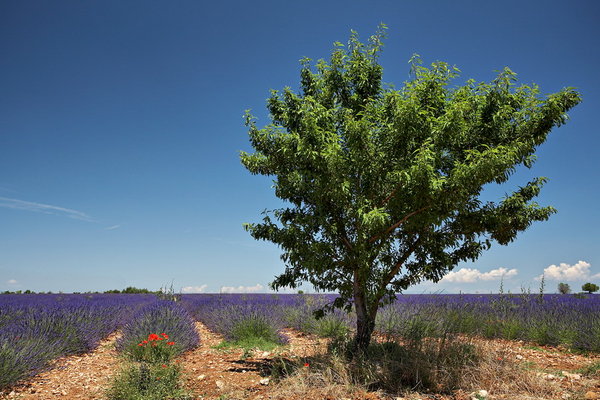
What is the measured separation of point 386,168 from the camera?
6.39 metres

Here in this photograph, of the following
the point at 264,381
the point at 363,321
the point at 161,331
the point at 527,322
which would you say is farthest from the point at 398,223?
the point at 527,322

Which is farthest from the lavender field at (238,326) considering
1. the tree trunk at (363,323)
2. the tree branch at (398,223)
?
the tree branch at (398,223)

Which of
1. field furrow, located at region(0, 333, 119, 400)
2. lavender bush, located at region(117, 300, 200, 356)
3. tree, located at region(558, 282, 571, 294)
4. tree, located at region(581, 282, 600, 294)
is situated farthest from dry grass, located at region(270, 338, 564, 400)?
tree, located at region(581, 282, 600, 294)

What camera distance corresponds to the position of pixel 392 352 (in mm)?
7148

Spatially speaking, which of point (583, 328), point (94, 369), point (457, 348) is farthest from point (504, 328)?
point (94, 369)

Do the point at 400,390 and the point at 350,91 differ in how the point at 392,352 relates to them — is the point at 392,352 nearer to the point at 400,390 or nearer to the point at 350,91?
the point at 400,390

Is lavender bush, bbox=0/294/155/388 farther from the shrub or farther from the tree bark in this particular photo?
the tree bark

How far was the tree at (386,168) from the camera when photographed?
591 cm

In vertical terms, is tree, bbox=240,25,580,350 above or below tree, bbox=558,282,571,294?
above

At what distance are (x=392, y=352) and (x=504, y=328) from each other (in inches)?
278

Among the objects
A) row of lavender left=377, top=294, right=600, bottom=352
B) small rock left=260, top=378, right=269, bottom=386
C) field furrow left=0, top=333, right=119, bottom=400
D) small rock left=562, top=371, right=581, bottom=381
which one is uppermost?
row of lavender left=377, top=294, right=600, bottom=352

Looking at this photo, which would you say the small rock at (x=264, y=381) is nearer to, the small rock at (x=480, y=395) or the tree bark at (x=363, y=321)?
the tree bark at (x=363, y=321)

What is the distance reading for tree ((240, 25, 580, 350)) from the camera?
591 centimetres

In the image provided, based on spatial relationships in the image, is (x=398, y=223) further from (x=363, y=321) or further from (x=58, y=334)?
(x=58, y=334)
